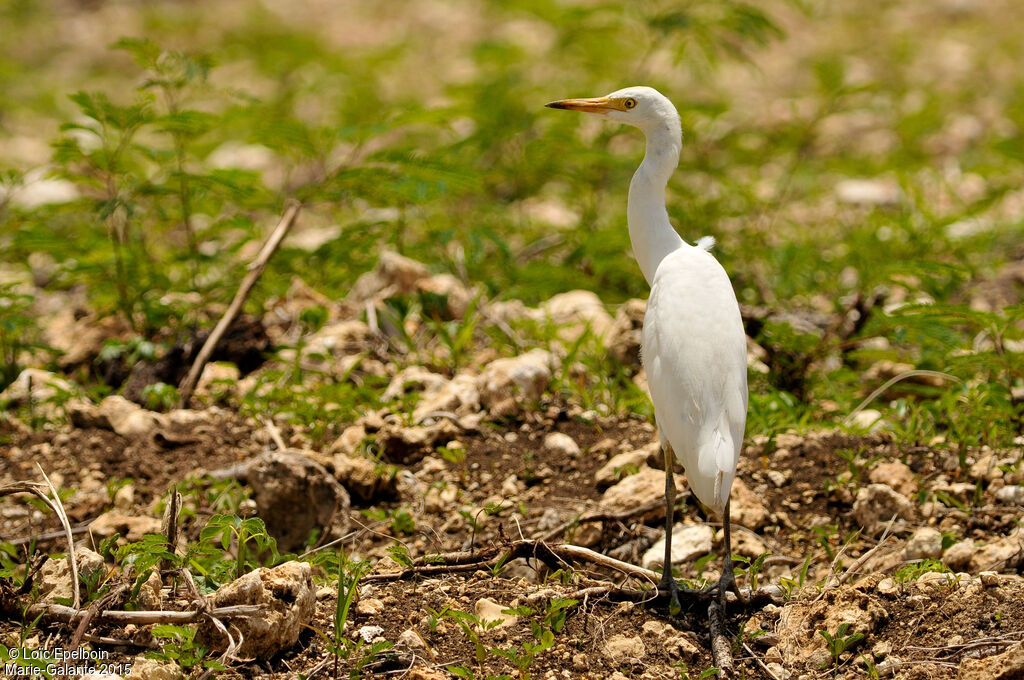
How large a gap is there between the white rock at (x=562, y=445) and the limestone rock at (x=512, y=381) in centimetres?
24

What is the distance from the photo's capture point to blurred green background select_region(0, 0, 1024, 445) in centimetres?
411

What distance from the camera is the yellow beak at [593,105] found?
326 cm

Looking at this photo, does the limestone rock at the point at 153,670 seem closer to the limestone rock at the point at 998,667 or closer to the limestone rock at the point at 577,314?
the limestone rock at the point at 998,667

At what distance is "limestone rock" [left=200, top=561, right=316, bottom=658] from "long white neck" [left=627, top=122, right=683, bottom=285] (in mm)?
1441

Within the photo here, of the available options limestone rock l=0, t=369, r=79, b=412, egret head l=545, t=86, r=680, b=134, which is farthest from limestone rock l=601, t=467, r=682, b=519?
limestone rock l=0, t=369, r=79, b=412

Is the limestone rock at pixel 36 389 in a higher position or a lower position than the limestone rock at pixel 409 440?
lower

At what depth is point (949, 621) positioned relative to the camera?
8.42ft

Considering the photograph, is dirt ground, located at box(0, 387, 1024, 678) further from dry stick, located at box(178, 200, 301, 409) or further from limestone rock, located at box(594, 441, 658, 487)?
dry stick, located at box(178, 200, 301, 409)

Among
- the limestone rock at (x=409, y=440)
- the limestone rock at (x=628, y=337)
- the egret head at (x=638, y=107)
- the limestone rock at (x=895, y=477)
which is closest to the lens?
the egret head at (x=638, y=107)

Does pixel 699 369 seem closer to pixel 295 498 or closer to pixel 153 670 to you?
pixel 295 498

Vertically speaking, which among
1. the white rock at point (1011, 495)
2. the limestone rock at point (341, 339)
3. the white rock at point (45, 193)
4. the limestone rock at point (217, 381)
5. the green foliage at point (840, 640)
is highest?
the green foliage at point (840, 640)

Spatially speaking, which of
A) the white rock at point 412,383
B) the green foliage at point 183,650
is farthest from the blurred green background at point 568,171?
the green foliage at point 183,650

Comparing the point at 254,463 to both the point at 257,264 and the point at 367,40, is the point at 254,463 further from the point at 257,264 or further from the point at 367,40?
the point at 367,40

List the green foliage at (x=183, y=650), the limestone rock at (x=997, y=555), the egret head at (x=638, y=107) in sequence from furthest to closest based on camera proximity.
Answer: the egret head at (x=638, y=107), the limestone rock at (x=997, y=555), the green foliage at (x=183, y=650)
